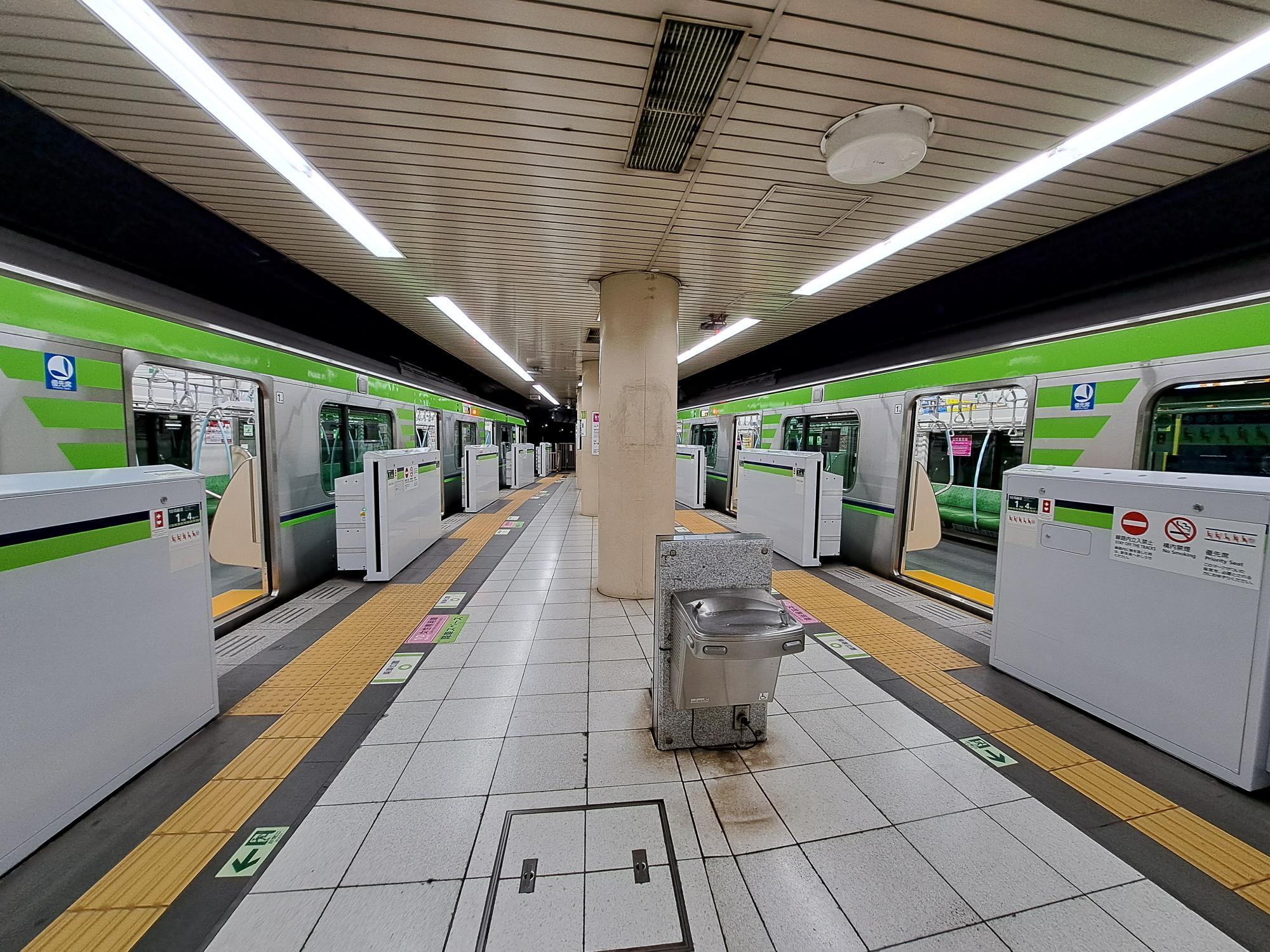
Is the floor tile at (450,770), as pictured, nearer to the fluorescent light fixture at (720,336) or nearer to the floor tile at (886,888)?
the floor tile at (886,888)

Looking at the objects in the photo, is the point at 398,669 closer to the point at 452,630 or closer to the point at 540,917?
the point at 452,630

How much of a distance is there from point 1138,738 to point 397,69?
5325 mm

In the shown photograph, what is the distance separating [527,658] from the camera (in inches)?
134

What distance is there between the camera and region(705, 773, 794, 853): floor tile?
1860mm

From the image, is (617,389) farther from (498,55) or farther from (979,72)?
(979,72)

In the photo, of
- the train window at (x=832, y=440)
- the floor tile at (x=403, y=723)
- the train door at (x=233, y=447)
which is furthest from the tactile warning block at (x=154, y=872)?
the train window at (x=832, y=440)

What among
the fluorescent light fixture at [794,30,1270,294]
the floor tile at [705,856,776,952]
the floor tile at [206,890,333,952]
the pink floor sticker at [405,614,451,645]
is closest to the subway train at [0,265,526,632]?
the pink floor sticker at [405,614,451,645]

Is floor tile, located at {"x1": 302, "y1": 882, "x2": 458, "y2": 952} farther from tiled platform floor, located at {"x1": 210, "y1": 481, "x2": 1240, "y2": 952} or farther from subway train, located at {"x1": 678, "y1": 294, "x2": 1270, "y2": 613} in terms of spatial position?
subway train, located at {"x1": 678, "y1": 294, "x2": 1270, "y2": 613}

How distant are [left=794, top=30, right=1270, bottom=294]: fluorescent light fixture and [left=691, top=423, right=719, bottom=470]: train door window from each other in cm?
698

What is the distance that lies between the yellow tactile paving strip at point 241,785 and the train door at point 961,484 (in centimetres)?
551

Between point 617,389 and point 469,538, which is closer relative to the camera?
point 617,389

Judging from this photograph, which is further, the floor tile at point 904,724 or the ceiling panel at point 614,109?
the floor tile at point 904,724

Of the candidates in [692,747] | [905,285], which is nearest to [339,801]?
[692,747]

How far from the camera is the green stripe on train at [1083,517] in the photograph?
107 inches
